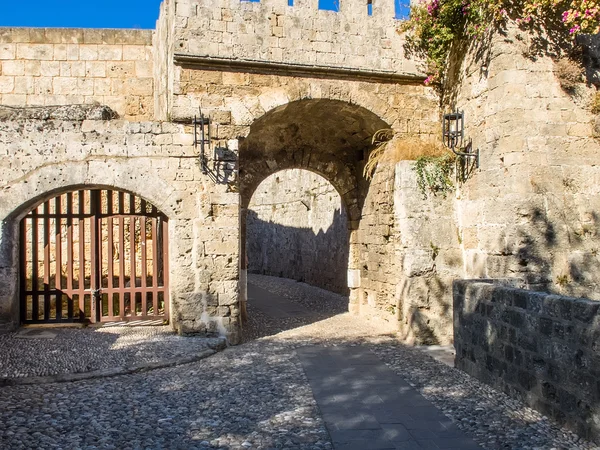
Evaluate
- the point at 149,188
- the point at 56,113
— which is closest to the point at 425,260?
the point at 149,188

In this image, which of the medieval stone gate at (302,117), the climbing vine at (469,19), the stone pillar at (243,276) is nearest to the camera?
the climbing vine at (469,19)

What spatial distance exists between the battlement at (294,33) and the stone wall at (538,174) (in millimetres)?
1460

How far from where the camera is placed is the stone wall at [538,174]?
18.6 ft

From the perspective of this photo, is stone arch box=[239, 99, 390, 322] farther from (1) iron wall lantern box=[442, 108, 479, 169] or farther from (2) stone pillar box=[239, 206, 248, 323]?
(1) iron wall lantern box=[442, 108, 479, 169]

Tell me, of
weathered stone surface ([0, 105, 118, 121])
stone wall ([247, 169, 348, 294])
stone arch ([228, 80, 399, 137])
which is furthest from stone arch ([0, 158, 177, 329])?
stone wall ([247, 169, 348, 294])

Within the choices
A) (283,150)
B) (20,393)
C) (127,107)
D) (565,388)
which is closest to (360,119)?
(283,150)

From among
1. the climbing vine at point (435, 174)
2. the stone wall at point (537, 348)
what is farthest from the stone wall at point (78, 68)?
the stone wall at point (537, 348)

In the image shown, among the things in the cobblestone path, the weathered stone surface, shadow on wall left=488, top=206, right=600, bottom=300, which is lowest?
the cobblestone path

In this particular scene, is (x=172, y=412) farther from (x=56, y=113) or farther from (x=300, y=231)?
(x=300, y=231)

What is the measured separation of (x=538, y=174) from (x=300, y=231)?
32.6ft

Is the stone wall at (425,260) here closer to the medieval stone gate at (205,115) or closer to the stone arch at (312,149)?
the medieval stone gate at (205,115)

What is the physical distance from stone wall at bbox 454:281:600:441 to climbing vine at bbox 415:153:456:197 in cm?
200

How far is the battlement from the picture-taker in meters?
6.28

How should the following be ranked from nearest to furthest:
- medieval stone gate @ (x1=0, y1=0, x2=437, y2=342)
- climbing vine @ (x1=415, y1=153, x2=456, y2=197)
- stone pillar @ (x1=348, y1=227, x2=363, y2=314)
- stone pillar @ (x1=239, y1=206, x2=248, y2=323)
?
medieval stone gate @ (x1=0, y1=0, x2=437, y2=342) → climbing vine @ (x1=415, y1=153, x2=456, y2=197) → stone pillar @ (x1=239, y1=206, x2=248, y2=323) → stone pillar @ (x1=348, y1=227, x2=363, y2=314)
